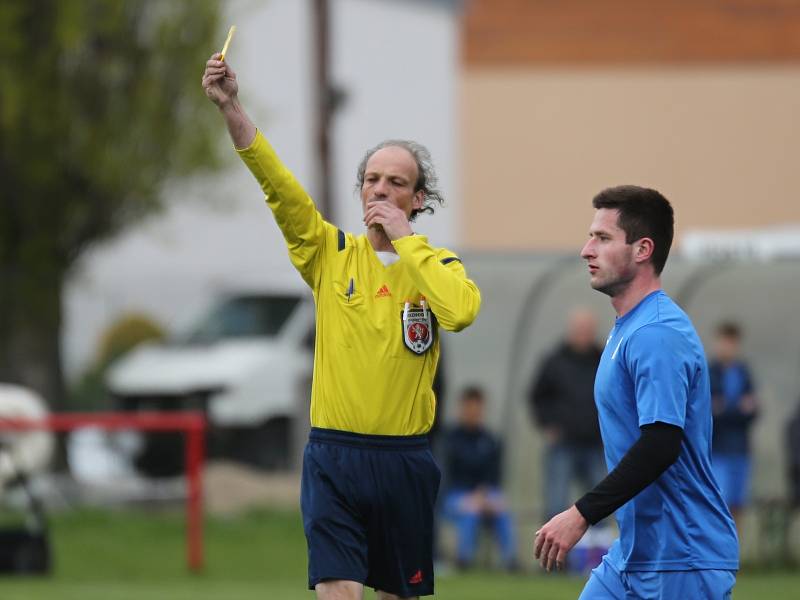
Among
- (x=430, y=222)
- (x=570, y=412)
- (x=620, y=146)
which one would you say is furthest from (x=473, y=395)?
(x=620, y=146)

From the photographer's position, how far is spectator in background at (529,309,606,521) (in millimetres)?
13352

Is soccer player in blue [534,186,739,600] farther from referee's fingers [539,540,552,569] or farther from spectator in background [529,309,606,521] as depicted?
spectator in background [529,309,606,521]

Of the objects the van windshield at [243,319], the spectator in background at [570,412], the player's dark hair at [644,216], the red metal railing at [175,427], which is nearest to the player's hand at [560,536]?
the player's dark hair at [644,216]

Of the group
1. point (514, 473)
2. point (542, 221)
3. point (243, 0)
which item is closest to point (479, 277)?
point (514, 473)

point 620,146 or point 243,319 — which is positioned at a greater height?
point 620,146

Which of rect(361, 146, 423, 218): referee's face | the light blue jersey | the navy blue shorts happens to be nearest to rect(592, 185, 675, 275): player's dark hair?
the light blue jersey

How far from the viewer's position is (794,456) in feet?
46.0

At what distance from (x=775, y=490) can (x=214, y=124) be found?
7752 mm

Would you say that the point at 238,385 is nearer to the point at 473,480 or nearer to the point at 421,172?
the point at 473,480

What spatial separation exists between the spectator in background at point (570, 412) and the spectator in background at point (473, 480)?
1.64 feet

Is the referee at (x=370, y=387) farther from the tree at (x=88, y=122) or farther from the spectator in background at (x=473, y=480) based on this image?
A: the tree at (x=88, y=122)

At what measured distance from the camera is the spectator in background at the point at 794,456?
1388 centimetres

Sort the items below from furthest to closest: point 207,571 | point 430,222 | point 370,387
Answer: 1. point 430,222
2. point 207,571
3. point 370,387

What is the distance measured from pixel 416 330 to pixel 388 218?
1.32 ft
